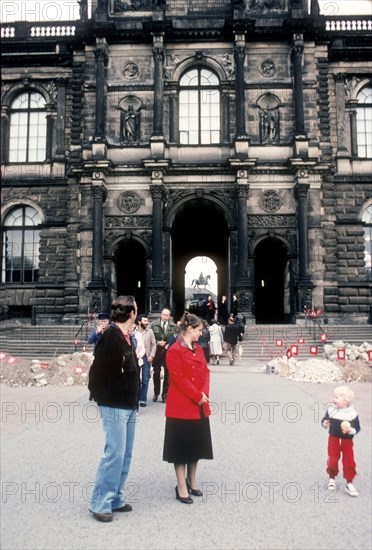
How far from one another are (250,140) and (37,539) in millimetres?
23656

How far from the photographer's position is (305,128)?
26031 millimetres

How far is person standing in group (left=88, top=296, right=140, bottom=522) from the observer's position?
482cm

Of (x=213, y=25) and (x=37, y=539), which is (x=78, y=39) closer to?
(x=213, y=25)

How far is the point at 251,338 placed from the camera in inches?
853

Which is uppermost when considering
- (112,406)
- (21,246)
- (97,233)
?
(97,233)

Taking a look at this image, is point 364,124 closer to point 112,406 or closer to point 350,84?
point 350,84

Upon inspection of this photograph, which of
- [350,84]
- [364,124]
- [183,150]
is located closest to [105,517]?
[183,150]

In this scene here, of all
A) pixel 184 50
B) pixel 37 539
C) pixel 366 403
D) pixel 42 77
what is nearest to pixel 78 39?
pixel 42 77

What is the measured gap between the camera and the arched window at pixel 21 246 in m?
27.1

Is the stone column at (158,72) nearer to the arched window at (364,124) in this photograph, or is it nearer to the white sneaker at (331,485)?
the arched window at (364,124)

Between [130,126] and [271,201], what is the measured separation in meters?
7.46

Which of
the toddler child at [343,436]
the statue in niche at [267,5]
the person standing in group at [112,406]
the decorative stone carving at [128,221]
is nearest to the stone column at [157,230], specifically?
the decorative stone carving at [128,221]

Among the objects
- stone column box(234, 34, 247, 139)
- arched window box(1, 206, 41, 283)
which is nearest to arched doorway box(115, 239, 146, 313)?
arched window box(1, 206, 41, 283)

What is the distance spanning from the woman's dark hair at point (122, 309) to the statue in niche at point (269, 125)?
22.5 metres
